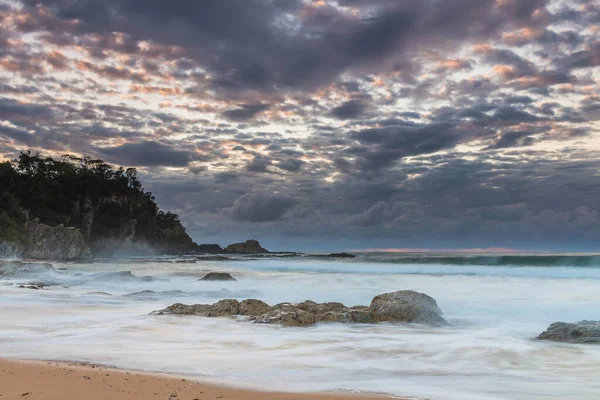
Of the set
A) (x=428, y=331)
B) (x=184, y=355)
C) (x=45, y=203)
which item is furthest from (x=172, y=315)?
(x=45, y=203)

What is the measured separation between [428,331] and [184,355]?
5061 millimetres

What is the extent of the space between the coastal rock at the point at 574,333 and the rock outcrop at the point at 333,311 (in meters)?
2.30

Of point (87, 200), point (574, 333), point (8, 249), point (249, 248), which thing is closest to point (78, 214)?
point (87, 200)

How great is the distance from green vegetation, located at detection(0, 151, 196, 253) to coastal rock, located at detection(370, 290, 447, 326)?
56.4 meters

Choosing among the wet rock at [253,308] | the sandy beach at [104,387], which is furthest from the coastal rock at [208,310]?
the sandy beach at [104,387]

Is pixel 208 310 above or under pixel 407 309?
under

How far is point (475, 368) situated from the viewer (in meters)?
6.21

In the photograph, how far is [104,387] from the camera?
429 cm

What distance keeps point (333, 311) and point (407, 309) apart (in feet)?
5.17

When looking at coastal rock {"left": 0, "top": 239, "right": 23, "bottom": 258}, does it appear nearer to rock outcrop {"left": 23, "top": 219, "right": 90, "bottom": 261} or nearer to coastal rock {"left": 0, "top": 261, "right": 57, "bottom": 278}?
rock outcrop {"left": 23, "top": 219, "right": 90, "bottom": 261}

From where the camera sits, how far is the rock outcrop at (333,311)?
9.48 meters

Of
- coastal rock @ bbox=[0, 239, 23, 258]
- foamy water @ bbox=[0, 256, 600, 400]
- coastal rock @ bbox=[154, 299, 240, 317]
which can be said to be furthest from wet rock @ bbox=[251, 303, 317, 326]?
coastal rock @ bbox=[0, 239, 23, 258]

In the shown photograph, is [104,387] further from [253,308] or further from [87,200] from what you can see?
[87,200]

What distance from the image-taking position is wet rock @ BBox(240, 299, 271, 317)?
33.1ft
